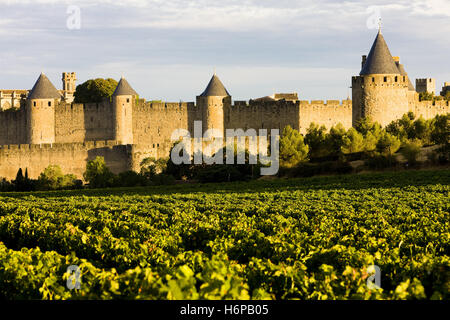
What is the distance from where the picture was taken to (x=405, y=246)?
10.6 meters

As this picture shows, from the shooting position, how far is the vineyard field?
23.3 feet

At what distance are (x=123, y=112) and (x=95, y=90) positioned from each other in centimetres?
937

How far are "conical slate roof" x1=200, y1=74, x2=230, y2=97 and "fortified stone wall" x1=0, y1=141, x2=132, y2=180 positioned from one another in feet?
20.3

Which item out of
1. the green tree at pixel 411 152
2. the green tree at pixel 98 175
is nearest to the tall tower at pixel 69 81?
the green tree at pixel 98 175

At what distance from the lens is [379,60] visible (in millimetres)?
38219

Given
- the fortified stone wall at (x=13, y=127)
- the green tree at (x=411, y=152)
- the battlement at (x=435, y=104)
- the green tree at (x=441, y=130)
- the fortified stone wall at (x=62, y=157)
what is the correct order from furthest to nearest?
1. the fortified stone wall at (x=13, y=127)
2. the battlement at (x=435, y=104)
3. the fortified stone wall at (x=62, y=157)
4. the green tree at (x=441, y=130)
5. the green tree at (x=411, y=152)

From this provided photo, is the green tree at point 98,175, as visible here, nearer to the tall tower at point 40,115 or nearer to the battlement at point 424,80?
the tall tower at point 40,115

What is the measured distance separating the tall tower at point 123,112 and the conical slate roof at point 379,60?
44.1 ft

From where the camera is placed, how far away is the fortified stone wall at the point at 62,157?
127 feet

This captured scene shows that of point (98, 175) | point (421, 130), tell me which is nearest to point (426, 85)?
point (421, 130)

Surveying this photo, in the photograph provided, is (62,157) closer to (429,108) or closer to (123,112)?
(123,112)
